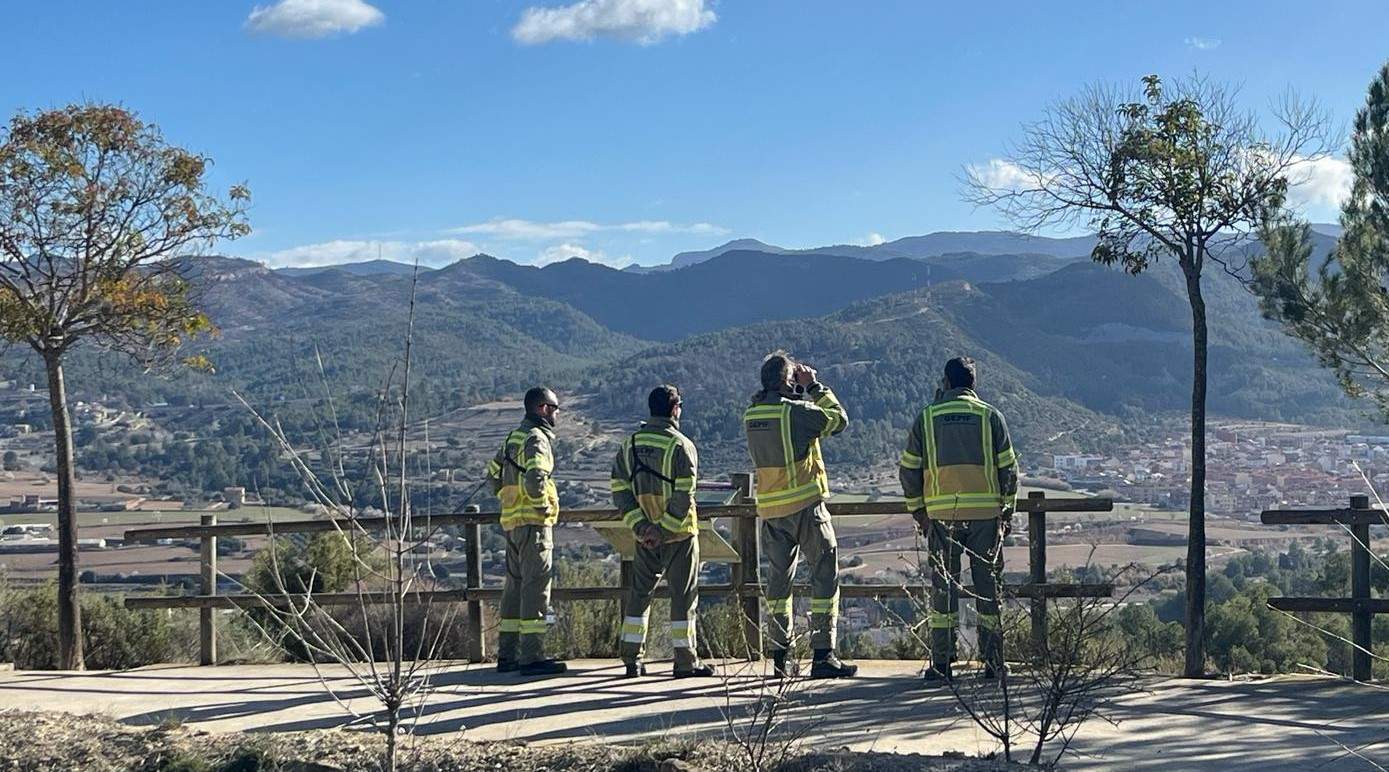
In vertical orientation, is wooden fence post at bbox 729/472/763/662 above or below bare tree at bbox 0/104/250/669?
below

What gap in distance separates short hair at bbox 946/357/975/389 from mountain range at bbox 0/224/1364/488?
1627cm

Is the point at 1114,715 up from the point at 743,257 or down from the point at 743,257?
down

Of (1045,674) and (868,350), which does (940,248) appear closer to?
(868,350)

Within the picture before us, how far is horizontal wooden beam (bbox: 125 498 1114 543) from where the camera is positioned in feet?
32.8

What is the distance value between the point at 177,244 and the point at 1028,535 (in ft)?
27.1

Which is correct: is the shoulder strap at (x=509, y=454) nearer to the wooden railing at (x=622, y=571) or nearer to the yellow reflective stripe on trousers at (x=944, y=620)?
the wooden railing at (x=622, y=571)

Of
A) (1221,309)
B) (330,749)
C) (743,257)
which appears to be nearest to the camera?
(330,749)

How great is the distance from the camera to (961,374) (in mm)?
9273

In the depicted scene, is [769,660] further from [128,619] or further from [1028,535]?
[128,619]

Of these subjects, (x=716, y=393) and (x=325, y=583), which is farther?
(x=716, y=393)

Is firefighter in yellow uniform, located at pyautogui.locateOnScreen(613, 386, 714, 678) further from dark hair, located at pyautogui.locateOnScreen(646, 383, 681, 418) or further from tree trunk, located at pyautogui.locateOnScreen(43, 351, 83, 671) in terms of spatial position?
tree trunk, located at pyautogui.locateOnScreen(43, 351, 83, 671)

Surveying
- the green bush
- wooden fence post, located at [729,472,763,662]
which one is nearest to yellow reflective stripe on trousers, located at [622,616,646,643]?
wooden fence post, located at [729,472,763,662]

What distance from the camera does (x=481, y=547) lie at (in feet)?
38.9

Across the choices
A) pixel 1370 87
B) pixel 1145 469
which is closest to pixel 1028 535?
pixel 1370 87
